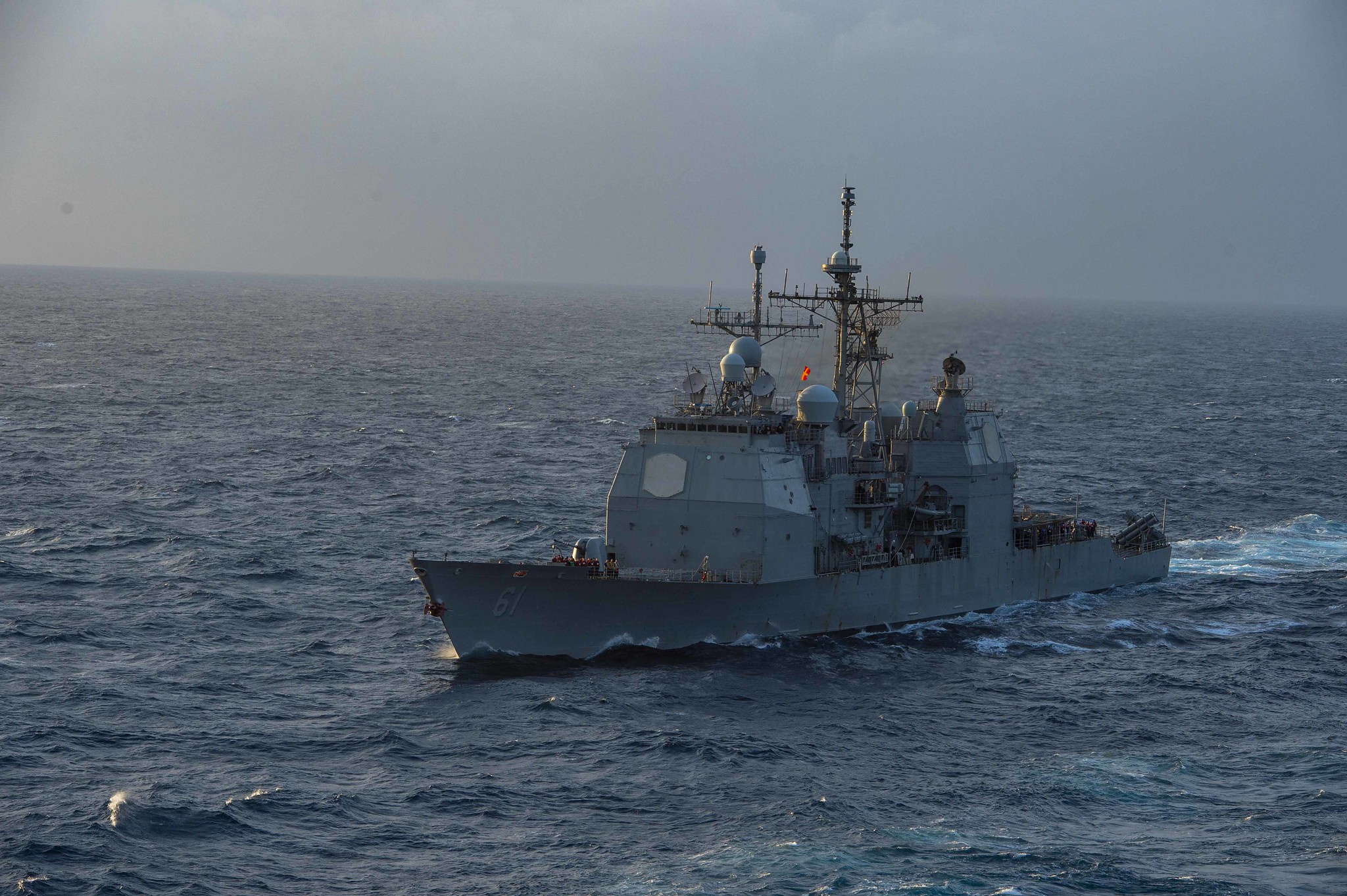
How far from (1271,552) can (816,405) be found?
18.8 meters

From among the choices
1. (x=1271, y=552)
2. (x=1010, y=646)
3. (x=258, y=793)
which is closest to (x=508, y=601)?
(x=258, y=793)

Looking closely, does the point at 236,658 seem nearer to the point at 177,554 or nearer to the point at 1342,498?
the point at 177,554

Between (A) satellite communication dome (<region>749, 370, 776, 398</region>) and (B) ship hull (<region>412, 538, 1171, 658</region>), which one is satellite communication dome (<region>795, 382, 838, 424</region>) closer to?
(A) satellite communication dome (<region>749, 370, 776, 398</region>)

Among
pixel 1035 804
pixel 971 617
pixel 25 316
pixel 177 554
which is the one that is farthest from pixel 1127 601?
pixel 25 316

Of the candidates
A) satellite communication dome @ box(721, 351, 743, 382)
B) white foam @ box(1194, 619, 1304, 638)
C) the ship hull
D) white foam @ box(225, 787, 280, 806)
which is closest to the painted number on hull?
the ship hull

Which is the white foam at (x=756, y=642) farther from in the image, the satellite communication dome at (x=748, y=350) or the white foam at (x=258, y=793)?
the white foam at (x=258, y=793)

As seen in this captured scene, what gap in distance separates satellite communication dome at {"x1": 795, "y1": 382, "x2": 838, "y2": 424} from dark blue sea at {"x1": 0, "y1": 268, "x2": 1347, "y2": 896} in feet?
8.68

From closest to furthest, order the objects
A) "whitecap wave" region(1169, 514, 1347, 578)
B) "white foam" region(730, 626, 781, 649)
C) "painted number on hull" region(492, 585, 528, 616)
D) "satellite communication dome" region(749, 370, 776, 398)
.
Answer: "painted number on hull" region(492, 585, 528, 616) → "white foam" region(730, 626, 781, 649) → "satellite communication dome" region(749, 370, 776, 398) → "whitecap wave" region(1169, 514, 1347, 578)

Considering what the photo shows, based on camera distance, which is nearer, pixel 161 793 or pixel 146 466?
pixel 161 793

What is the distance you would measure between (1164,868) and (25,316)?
155 m

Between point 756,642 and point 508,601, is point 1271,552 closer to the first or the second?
point 756,642

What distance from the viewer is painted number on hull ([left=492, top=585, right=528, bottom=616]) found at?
1278 inches

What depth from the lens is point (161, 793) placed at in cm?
2436

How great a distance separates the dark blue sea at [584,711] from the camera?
2266 cm
